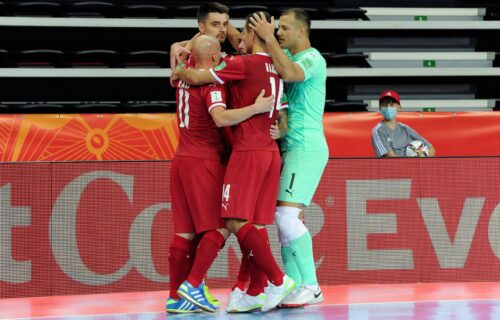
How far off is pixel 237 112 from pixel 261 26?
2.04 ft

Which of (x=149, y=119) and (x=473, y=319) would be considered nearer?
(x=473, y=319)

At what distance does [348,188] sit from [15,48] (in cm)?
924

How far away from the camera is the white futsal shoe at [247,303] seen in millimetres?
6176

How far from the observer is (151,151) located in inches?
434

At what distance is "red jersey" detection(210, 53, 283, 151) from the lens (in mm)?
5973

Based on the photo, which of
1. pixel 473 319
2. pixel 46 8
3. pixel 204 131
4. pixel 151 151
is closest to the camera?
pixel 473 319

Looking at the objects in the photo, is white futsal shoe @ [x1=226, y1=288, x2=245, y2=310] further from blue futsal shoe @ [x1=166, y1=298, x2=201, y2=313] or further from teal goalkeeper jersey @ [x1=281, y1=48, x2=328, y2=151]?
teal goalkeeper jersey @ [x1=281, y1=48, x2=328, y2=151]

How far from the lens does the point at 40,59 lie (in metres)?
14.6

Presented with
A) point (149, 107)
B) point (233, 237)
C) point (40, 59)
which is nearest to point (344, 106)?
point (149, 107)

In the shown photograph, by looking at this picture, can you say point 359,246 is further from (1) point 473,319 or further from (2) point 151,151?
(2) point 151,151

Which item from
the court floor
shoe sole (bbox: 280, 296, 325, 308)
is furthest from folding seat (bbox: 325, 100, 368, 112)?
shoe sole (bbox: 280, 296, 325, 308)

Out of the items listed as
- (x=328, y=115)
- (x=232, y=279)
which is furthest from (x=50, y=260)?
(x=328, y=115)

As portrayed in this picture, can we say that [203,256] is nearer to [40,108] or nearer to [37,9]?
[40,108]

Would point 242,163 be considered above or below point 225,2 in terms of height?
below
